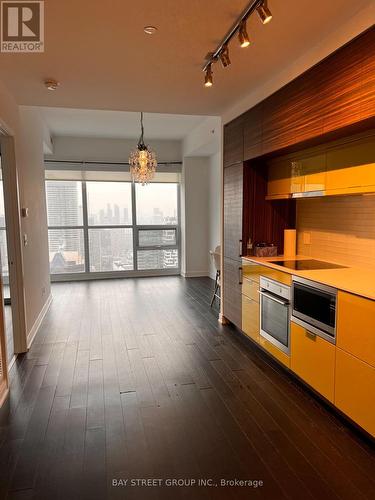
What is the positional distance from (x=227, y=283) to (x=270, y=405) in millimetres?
1873

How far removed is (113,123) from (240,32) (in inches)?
172

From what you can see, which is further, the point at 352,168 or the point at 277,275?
the point at 277,275

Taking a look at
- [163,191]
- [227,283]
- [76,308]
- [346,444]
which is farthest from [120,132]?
[346,444]

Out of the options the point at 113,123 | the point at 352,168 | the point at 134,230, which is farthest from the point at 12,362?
the point at 134,230

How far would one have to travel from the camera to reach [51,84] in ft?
9.93

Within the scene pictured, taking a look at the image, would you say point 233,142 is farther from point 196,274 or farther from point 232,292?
point 196,274

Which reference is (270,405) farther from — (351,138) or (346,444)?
(351,138)

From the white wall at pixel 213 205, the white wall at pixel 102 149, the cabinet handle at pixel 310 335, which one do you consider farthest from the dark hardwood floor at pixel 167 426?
the white wall at pixel 102 149

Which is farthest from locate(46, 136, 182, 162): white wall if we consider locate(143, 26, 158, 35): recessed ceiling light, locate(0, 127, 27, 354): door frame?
locate(143, 26, 158, 35): recessed ceiling light

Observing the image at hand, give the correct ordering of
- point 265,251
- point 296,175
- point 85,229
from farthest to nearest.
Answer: point 85,229 → point 265,251 → point 296,175

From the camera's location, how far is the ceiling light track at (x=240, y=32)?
178 centimetres

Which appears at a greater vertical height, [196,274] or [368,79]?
[368,79]

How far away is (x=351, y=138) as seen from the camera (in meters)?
2.52

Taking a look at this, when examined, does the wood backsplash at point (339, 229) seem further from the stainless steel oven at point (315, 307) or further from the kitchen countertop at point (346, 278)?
the stainless steel oven at point (315, 307)
